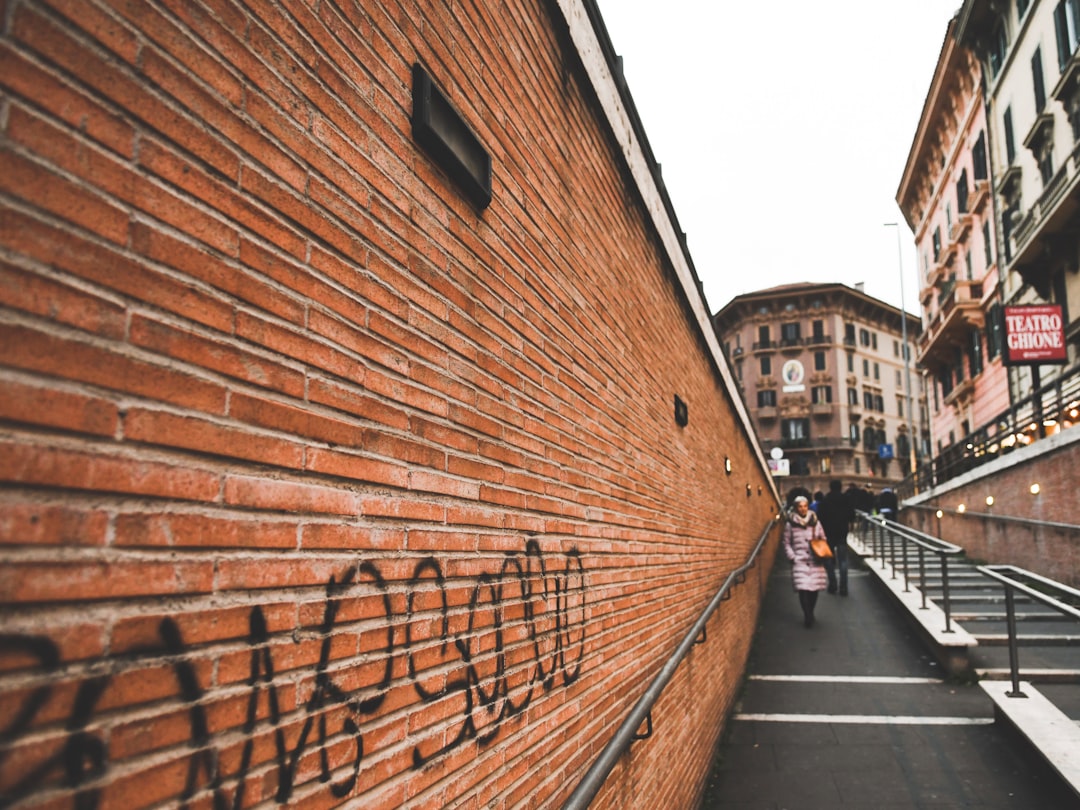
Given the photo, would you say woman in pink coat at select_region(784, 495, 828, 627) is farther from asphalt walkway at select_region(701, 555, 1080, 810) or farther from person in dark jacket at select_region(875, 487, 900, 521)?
person in dark jacket at select_region(875, 487, 900, 521)

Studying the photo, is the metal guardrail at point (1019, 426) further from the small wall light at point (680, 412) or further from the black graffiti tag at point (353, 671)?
the black graffiti tag at point (353, 671)

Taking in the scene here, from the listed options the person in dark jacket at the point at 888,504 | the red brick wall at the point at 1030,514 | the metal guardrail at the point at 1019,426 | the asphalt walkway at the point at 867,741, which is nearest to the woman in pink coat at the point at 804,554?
the asphalt walkway at the point at 867,741

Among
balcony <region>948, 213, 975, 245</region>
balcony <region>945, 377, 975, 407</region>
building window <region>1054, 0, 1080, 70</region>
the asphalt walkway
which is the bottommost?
the asphalt walkway

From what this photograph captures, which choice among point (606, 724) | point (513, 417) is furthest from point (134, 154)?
point (606, 724)

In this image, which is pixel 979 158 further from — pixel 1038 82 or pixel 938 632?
pixel 938 632

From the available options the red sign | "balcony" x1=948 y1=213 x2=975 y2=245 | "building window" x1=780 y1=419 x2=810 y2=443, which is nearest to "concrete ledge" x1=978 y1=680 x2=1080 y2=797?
the red sign

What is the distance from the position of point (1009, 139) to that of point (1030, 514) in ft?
48.5

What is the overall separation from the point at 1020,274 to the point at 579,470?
22.6 m

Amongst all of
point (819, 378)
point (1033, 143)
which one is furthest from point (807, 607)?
point (819, 378)

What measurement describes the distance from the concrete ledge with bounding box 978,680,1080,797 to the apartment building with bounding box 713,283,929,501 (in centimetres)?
5270

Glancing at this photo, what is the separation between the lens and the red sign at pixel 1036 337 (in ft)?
53.2

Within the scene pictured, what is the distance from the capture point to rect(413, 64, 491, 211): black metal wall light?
7.20ft

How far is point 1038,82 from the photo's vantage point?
20.3 m

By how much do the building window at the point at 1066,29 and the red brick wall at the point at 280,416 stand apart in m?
20.4
